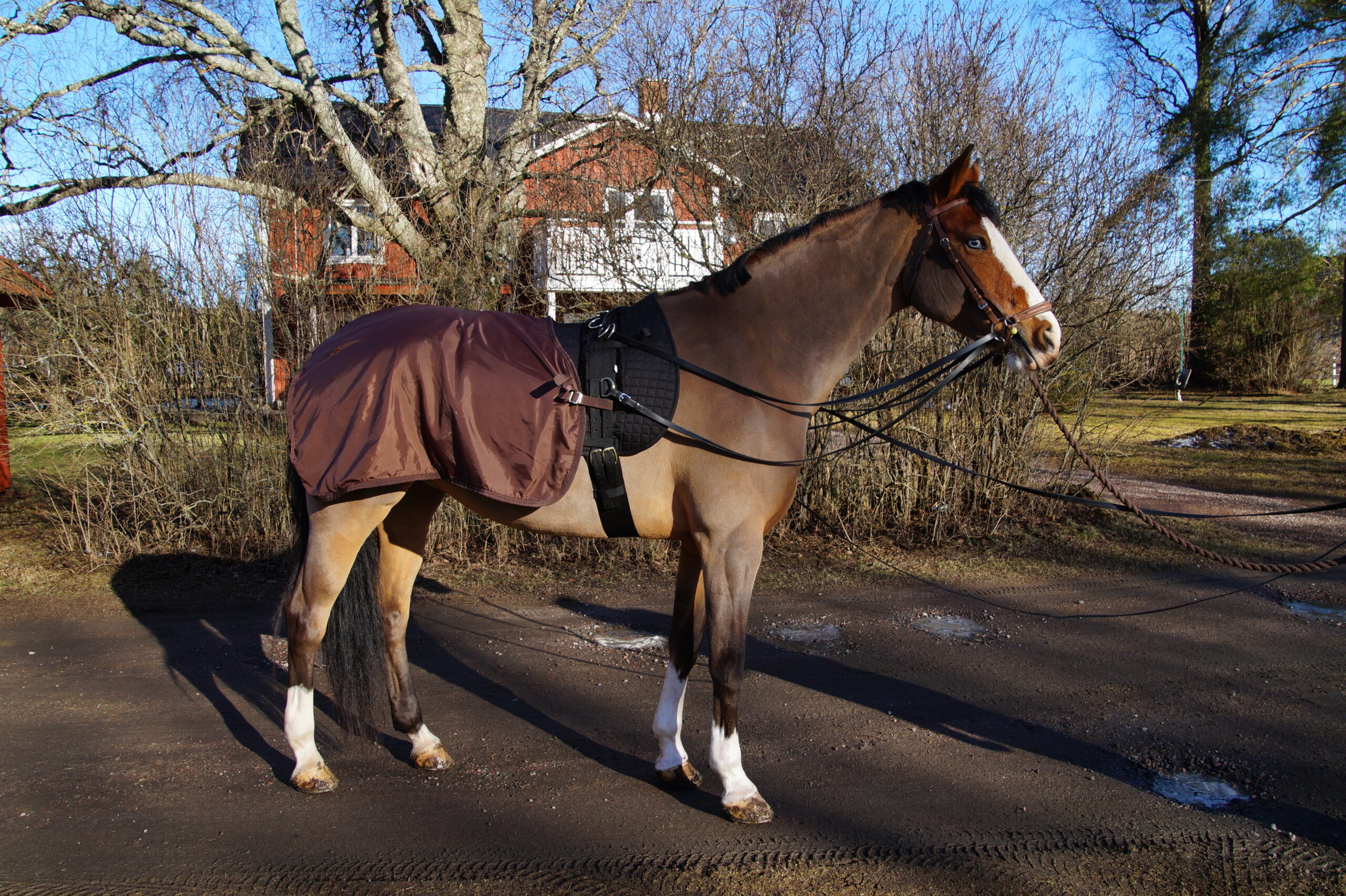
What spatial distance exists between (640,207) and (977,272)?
4594mm

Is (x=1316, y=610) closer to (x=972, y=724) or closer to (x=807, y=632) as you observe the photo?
(x=972, y=724)

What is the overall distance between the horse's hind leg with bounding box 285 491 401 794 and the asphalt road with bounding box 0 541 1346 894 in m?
0.16

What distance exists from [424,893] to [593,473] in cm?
142

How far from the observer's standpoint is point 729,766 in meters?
2.79

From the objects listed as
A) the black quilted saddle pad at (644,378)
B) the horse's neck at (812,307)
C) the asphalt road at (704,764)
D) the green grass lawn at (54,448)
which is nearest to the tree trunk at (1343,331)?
the asphalt road at (704,764)

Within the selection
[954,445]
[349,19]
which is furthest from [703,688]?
[349,19]

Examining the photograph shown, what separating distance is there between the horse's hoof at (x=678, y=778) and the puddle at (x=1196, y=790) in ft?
5.75

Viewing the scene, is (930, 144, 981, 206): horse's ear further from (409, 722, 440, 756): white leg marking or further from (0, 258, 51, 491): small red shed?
(0, 258, 51, 491): small red shed

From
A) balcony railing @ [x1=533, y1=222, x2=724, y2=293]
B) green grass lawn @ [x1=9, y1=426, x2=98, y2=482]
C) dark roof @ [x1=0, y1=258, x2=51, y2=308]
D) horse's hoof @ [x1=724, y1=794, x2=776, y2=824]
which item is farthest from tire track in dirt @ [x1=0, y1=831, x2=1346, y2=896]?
dark roof @ [x1=0, y1=258, x2=51, y2=308]

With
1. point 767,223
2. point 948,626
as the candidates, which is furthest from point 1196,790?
point 767,223

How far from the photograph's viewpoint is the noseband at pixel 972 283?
269cm

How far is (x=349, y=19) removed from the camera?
11.1 meters

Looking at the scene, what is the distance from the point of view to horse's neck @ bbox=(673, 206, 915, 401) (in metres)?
2.85

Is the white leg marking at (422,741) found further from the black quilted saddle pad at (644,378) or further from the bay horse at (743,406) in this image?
the black quilted saddle pad at (644,378)
